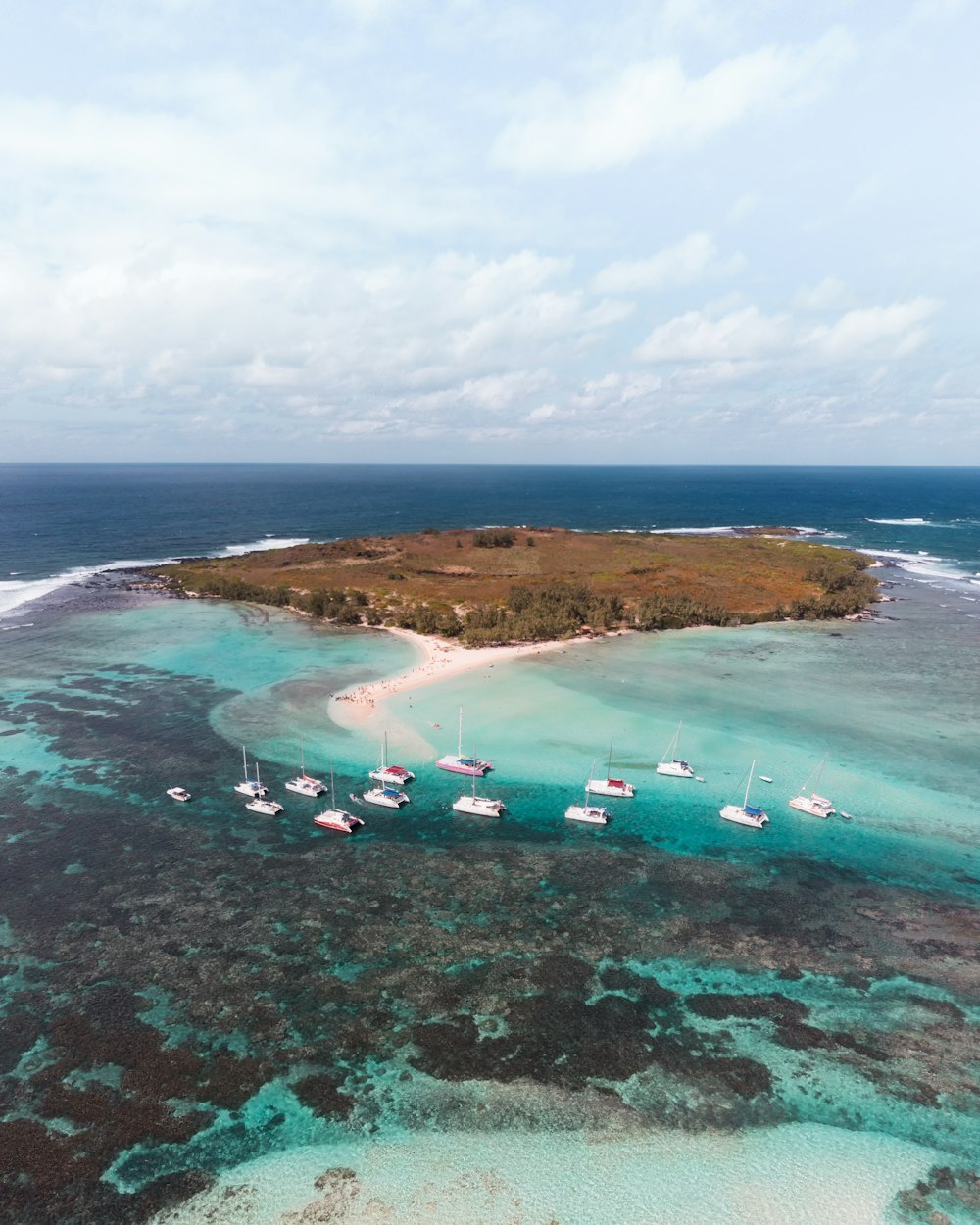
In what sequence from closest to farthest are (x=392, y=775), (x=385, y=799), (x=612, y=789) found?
(x=385, y=799) < (x=612, y=789) < (x=392, y=775)

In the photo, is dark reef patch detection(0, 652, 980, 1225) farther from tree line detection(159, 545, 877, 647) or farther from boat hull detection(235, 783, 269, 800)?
tree line detection(159, 545, 877, 647)

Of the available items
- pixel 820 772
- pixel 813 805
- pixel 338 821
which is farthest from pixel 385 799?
pixel 820 772

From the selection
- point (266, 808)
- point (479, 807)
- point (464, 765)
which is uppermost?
point (464, 765)

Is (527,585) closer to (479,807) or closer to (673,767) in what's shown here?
(673,767)

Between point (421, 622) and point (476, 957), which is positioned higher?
point (421, 622)

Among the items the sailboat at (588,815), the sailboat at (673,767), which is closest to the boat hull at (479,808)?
the sailboat at (588,815)

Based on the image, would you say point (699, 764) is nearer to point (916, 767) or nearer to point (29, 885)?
point (916, 767)

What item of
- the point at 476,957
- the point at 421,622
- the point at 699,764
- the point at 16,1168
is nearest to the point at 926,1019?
the point at 476,957
